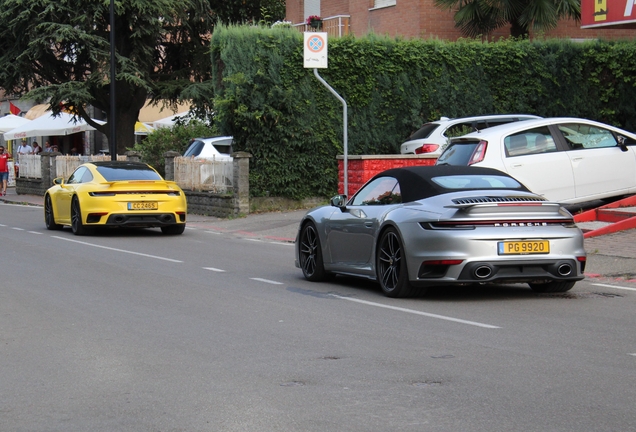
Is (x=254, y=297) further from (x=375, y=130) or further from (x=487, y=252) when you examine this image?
(x=375, y=130)

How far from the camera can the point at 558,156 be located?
16609 mm

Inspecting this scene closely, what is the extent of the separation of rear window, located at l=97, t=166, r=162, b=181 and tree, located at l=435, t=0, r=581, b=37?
440 inches

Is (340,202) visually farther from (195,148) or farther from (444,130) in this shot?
(195,148)

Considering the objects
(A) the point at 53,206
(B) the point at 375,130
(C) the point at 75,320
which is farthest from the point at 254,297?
(B) the point at 375,130

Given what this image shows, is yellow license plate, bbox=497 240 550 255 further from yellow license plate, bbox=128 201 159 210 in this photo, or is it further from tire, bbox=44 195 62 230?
tire, bbox=44 195 62 230

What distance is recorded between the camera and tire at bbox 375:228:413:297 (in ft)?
32.6

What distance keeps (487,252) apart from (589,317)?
113cm

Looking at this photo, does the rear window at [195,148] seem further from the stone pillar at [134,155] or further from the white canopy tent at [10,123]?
the white canopy tent at [10,123]

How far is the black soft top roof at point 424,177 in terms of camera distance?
1031cm

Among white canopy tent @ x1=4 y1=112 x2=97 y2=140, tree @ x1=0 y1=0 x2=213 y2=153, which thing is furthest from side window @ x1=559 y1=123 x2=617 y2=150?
white canopy tent @ x1=4 y1=112 x2=97 y2=140

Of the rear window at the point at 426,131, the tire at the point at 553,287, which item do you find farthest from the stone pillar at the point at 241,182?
the tire at the point at 553,287

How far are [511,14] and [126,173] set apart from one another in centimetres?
1246

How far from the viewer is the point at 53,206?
20.6 meters

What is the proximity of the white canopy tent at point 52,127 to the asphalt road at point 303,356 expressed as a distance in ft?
104
